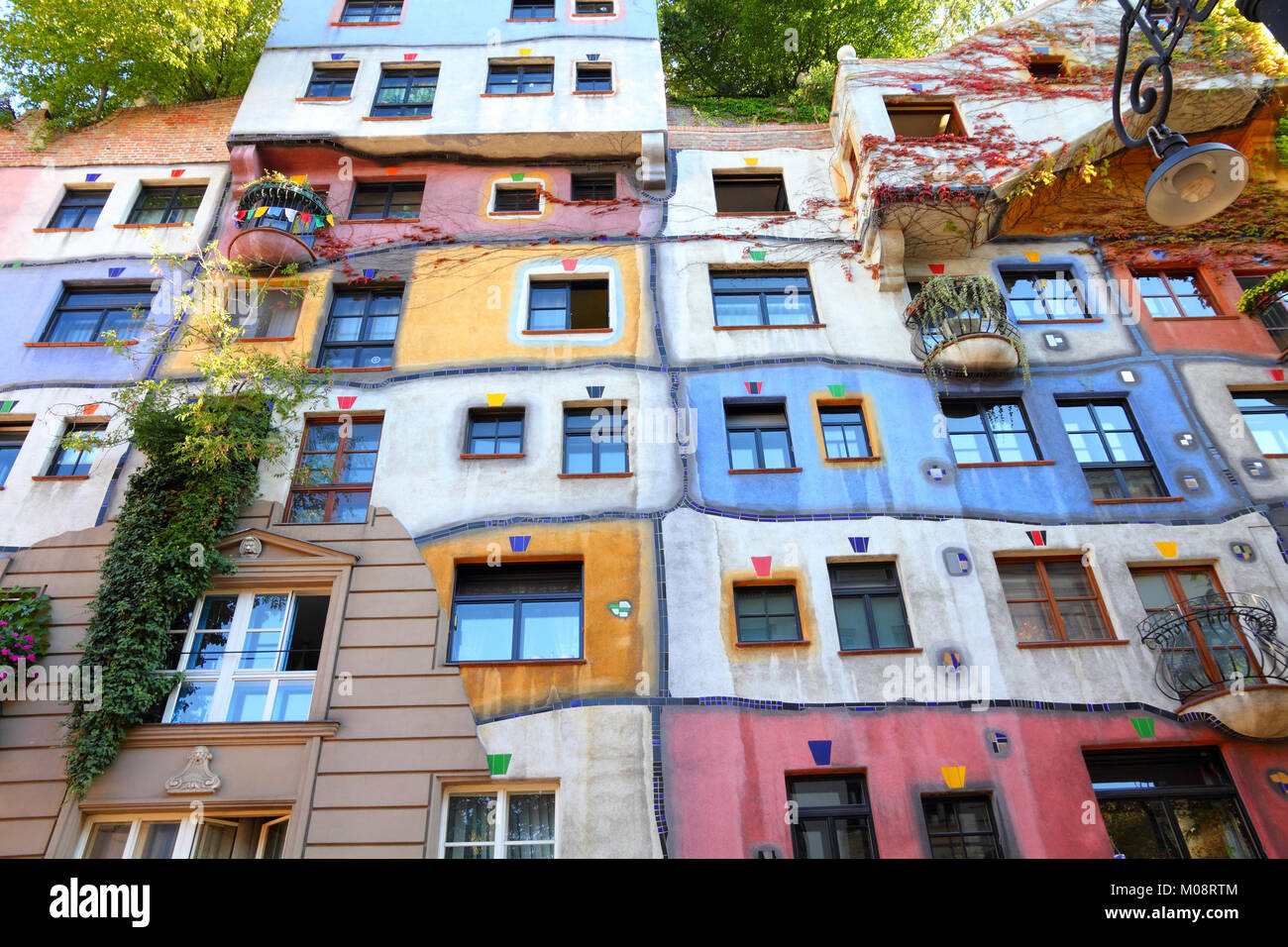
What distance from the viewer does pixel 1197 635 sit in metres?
11.5

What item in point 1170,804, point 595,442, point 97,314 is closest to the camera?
point 1170,804

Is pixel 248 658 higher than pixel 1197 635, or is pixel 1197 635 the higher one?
pixel 248 658

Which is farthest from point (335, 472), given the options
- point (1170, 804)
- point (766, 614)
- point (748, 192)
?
point (1170, 804)

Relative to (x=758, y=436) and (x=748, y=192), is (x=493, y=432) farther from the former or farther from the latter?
(x=748, y=192)

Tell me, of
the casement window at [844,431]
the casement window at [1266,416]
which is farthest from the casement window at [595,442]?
the casement window at [1266,416]

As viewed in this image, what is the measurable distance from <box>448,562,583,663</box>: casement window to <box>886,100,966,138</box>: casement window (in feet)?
36.7

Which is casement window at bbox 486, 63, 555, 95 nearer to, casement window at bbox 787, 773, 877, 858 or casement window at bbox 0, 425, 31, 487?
casement window at bbox 0, 425, 31, 487

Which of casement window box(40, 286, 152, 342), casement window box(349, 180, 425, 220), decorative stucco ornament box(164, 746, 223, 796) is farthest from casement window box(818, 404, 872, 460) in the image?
casement window box(40, 286, 152, 342)

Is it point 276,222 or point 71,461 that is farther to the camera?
point 276,222

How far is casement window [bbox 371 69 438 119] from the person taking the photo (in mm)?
18109

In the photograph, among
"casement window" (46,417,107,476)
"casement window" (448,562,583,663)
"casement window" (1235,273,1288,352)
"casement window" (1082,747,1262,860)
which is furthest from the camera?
"casement window" (1235,273,1288,352)

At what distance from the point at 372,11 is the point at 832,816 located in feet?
63.5

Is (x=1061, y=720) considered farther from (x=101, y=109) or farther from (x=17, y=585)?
(x=101, y=109)

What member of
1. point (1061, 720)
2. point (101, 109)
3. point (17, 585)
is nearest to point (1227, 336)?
point (1061, 720)
